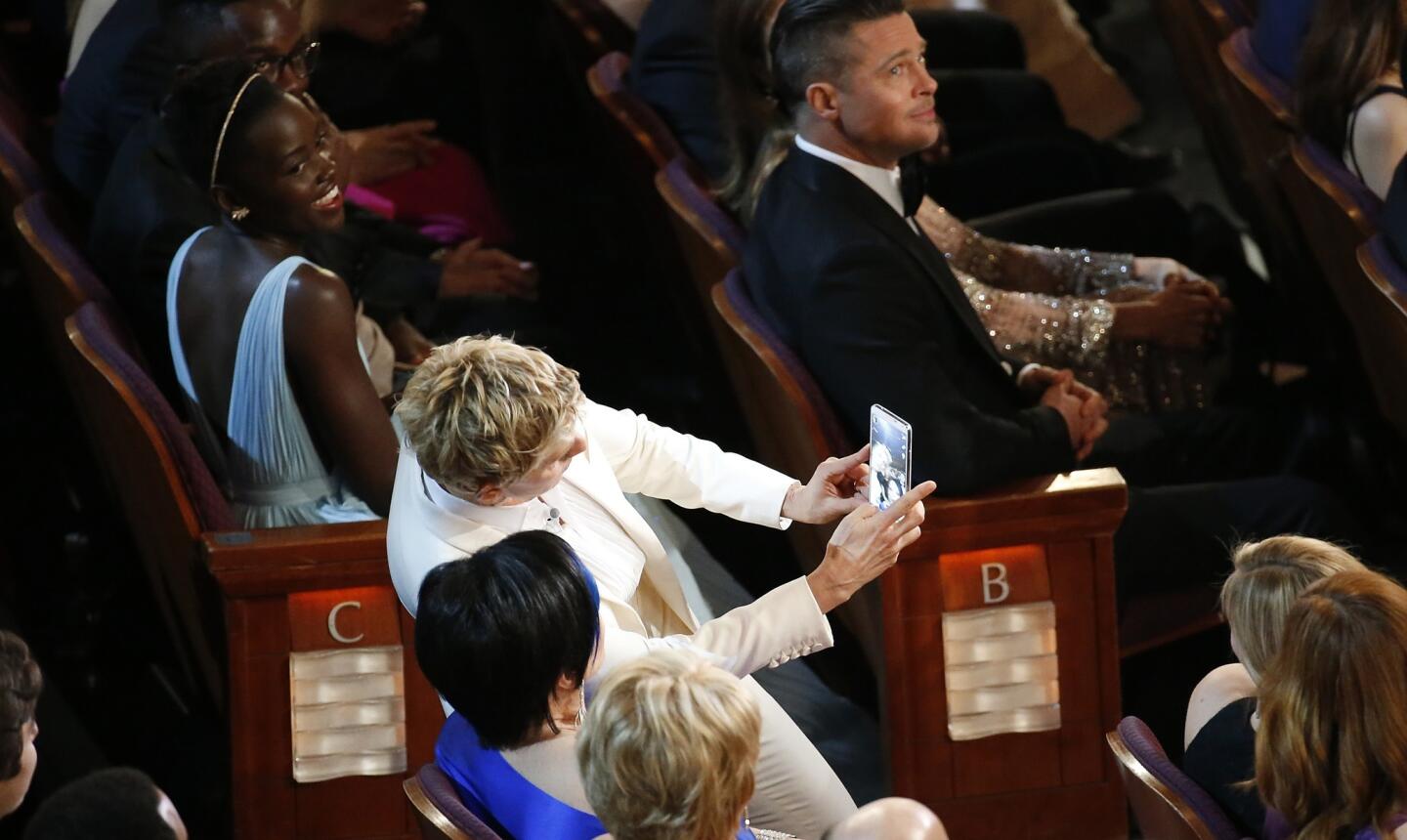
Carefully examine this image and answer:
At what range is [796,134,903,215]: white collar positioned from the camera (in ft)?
8.95

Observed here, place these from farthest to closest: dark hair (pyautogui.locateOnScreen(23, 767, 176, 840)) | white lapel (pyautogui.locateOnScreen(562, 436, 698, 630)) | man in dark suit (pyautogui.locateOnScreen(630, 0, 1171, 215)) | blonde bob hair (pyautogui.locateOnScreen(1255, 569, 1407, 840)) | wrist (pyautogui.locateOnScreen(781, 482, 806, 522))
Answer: man in dark suit (pyautogui.locateOnScreen(630, 0, 1171, 215)) < wrist (pyautogui.locateOnScreen(781, 482, 806, 522)) < white lapel (pyautogui.locateOnScreen(562, 436, 698, 630)) < blonde bob hair (pyautogui.locateOnScreen(1255, 569, 1407, 840)) < dark hair (pyautogui.locateOnScreen(23, 767, 176, 840))

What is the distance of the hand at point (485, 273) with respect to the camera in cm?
366

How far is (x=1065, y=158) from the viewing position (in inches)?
164

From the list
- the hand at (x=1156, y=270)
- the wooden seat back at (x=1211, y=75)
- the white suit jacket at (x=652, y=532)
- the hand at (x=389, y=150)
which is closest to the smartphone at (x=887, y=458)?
the white suit jacket at (x=652, y=532)

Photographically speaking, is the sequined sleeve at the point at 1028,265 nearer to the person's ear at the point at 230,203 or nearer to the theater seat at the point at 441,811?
the person's ear at the point at 230,203

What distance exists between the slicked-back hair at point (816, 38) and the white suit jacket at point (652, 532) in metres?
0.67

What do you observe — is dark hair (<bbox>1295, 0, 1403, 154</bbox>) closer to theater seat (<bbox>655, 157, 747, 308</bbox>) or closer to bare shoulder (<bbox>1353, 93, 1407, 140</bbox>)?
bare shoulder (<bbox>1353, 93, 1407, 140</bbox>)

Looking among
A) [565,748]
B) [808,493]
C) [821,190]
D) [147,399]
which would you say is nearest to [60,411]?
[147,399]

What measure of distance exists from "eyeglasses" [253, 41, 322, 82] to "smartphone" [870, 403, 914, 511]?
3.87 feet

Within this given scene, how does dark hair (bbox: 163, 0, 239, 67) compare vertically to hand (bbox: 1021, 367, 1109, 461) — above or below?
above

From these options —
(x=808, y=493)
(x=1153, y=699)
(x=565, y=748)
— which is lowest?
(x=1153, y=699)

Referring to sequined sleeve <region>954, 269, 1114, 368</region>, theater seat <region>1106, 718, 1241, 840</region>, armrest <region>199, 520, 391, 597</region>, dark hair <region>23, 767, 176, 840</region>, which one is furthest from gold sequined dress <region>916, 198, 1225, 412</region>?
dark hair <region>23, 767, 176, 840</region>

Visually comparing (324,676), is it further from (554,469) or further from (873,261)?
(873,261)

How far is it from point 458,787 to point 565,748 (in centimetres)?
12
